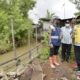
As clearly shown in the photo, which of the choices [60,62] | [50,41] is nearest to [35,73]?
[50,41]

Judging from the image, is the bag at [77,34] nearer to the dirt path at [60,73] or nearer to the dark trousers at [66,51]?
the dirt path at [60,73]

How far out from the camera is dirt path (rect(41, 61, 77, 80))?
30.6 feet

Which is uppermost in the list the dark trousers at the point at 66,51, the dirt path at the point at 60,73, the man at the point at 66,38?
the man at the point at 66,38

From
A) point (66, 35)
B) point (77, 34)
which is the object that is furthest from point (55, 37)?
point (77, 34)

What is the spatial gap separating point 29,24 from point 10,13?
2.44 meters

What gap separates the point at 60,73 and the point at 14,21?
20977 mm

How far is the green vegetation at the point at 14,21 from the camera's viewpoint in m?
28.8

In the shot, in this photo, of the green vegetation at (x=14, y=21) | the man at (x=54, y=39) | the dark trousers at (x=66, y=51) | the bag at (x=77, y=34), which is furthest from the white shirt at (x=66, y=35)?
the green vegetation at (x=14, y=21)

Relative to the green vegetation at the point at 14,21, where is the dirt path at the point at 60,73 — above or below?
below

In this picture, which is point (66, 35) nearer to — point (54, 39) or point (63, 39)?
point (63, 39)

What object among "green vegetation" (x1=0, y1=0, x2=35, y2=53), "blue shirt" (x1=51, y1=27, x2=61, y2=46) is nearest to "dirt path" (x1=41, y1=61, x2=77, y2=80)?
"blue shirt" (x1=51, y1=27, x2=61, y2=46)

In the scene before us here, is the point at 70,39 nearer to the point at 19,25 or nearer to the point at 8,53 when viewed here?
the point at 8,53

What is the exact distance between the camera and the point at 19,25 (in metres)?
32.1

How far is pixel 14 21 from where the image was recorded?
30.4 metres
